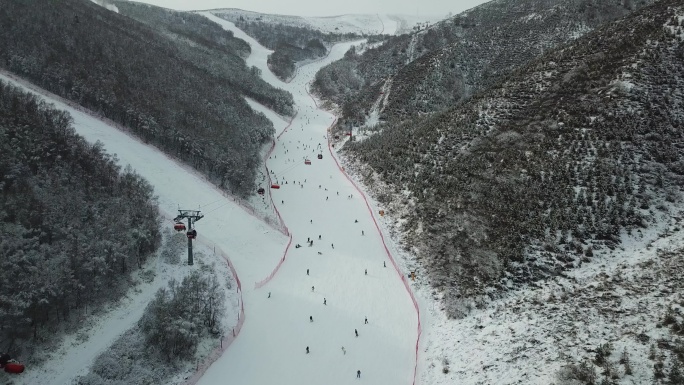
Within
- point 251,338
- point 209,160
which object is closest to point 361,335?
point 251,338

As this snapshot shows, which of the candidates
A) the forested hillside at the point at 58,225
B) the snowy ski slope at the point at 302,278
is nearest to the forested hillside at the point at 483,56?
the snowy ski slope at the point at 302,278

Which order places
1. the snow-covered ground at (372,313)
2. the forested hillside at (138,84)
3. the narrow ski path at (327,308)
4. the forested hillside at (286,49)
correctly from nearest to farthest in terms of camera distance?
the snow-covered ground at (372,313)
the narrow ski path at (327,308)
the forested hillside at (138,84)
the forested hillside at (286,49)

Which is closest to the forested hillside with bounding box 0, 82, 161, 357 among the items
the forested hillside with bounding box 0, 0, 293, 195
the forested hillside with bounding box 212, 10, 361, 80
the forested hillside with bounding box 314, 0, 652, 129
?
the forested hillside with bounding box 0, 0, 293, 195

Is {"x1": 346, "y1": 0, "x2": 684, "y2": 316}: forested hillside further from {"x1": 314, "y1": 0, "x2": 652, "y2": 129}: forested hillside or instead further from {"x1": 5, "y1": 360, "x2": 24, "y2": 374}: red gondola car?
{"x1": 5, "y1": 360, "x2": 24, "y2": 374}: red gondola car

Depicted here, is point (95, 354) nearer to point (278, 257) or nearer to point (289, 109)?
point (278, 257)

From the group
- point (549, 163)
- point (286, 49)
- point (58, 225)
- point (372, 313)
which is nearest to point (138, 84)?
point (58, 225)

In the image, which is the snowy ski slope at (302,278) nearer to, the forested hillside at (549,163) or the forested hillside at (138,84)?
the forested hillside at (138,84)

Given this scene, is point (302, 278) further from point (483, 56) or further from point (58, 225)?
point (483, 56)
